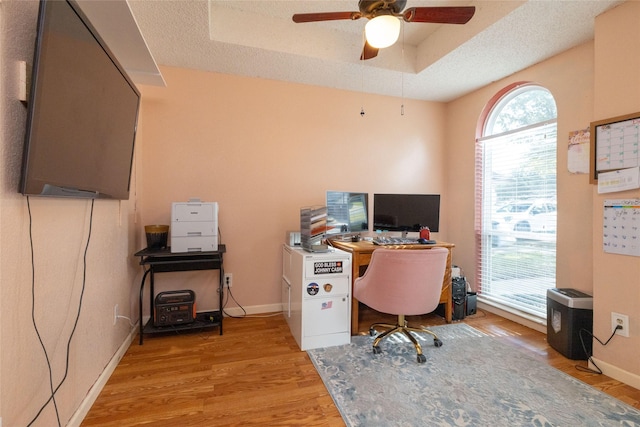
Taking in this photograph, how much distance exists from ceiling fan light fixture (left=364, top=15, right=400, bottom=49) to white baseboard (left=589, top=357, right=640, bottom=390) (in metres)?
2.53

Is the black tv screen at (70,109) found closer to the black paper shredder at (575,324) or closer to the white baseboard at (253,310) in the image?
the white baseboard at (253,310)

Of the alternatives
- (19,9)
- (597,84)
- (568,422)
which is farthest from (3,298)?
(597,84)

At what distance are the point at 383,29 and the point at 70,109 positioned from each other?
1.54 m

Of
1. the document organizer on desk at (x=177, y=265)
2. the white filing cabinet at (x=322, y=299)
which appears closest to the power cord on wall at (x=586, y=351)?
the white filing cabinet at (x=322, y=299)

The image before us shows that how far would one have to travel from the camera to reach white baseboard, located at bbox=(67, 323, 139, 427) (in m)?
1.42

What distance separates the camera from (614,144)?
1885 mm

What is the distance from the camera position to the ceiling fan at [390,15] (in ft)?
5.13

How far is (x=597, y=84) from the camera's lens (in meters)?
1.98

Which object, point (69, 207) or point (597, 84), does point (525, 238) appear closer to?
point (597, 84)

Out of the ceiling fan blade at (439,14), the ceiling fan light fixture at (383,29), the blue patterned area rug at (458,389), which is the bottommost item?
the blue patterned area rug at (458,389)

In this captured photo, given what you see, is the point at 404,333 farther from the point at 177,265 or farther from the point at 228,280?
the point at 177,265

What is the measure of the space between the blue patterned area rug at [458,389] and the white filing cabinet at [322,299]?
11 centimetres

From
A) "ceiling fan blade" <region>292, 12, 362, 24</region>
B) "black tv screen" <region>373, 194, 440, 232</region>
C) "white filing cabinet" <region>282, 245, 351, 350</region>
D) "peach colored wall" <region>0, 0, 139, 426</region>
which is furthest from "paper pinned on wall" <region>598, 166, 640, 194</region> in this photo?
"peach colored wall" <region>0, 0, 139, 426</region>

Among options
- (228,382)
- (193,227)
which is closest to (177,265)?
(193,227)
